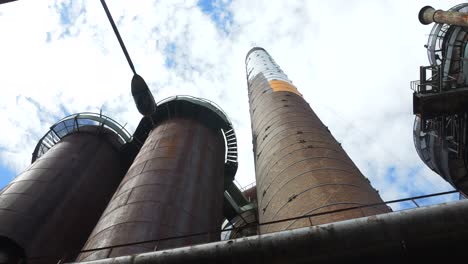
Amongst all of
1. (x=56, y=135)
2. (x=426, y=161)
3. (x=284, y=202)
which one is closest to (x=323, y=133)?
(x=284, y=202)

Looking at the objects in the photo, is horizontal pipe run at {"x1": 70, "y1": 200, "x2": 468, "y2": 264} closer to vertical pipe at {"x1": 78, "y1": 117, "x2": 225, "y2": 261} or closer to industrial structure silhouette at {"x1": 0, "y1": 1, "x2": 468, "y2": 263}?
industrial structure silhouette at {"x1": 0, "y1": 1, "x2": 468, "y2": 263}

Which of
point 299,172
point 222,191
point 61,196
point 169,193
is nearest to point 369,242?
point 299,172

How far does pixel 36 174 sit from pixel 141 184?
242 inches

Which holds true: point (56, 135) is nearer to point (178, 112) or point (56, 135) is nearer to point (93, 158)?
point (93, 158)

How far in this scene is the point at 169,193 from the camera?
35.7 ft

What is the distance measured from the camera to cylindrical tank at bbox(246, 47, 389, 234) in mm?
8133

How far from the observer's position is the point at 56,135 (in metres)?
19.9

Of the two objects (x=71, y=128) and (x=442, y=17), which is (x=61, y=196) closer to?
(x=71, y=128)

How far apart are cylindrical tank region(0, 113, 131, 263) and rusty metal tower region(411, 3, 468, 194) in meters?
15.9

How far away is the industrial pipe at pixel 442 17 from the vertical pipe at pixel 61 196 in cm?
1980

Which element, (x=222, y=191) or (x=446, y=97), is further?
(x=446, y=97)

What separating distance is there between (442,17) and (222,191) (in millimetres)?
17906

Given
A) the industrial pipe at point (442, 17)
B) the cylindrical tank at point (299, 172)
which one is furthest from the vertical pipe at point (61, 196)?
the industrial pipe at point (442, 17)

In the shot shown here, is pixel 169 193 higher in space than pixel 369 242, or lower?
higher
